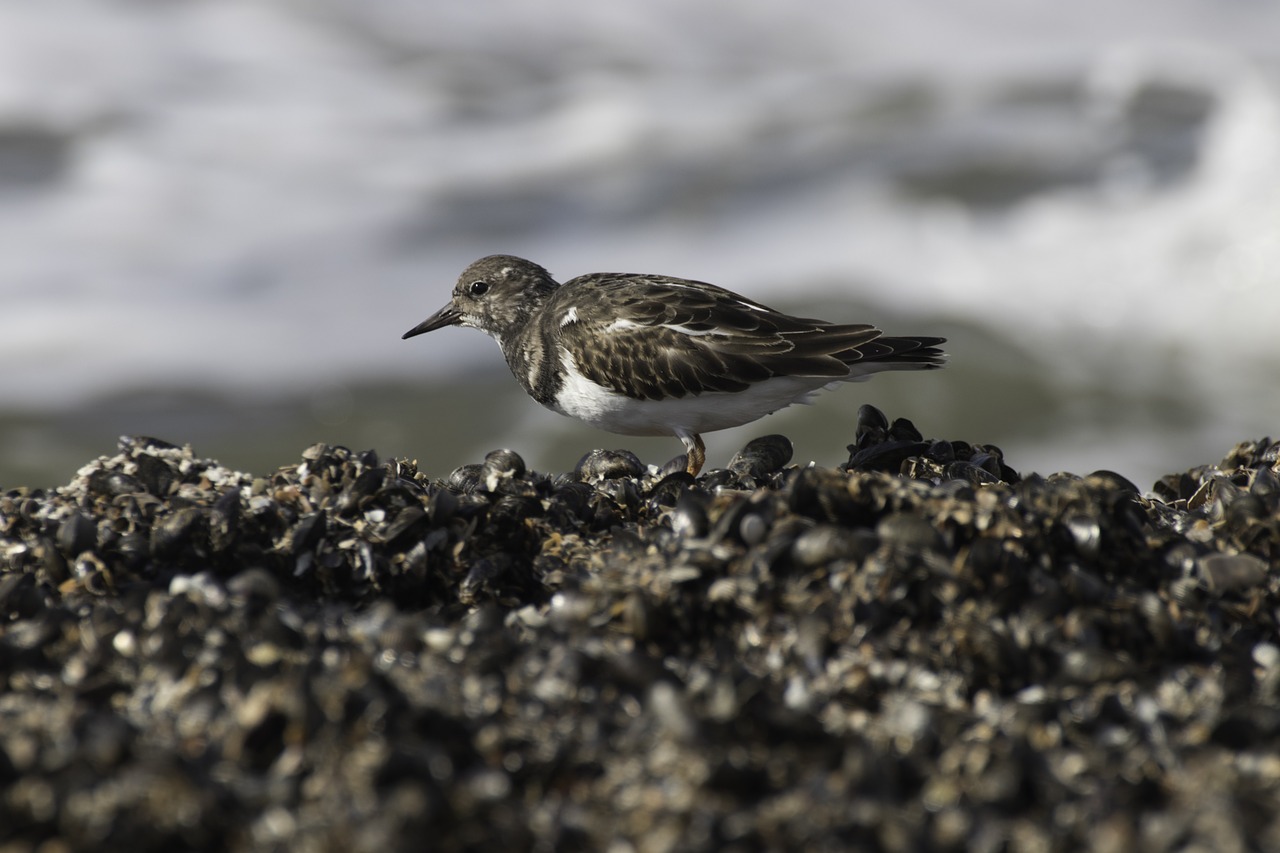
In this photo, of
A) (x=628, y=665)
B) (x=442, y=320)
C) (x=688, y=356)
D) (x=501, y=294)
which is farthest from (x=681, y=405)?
(x=628, y=665)

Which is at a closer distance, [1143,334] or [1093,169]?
[1143,334]

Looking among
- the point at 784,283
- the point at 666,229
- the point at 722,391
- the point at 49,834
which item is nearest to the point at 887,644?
the point at 49,834

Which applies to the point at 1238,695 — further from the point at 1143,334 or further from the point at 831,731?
the point at 1143,334

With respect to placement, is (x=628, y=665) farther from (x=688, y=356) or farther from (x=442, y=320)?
(x=442, y=320)

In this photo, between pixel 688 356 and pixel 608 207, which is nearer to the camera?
pixel 688 356

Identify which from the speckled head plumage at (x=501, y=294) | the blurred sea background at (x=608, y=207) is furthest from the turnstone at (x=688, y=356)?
the blurred sea background at (x=608, y=207)

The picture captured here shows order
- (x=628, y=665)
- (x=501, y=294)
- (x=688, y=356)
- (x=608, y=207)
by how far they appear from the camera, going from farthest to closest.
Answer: (x=608, y=207) → (x=501, y=294) → (x=688, y=356) → (x=628, y=665)
